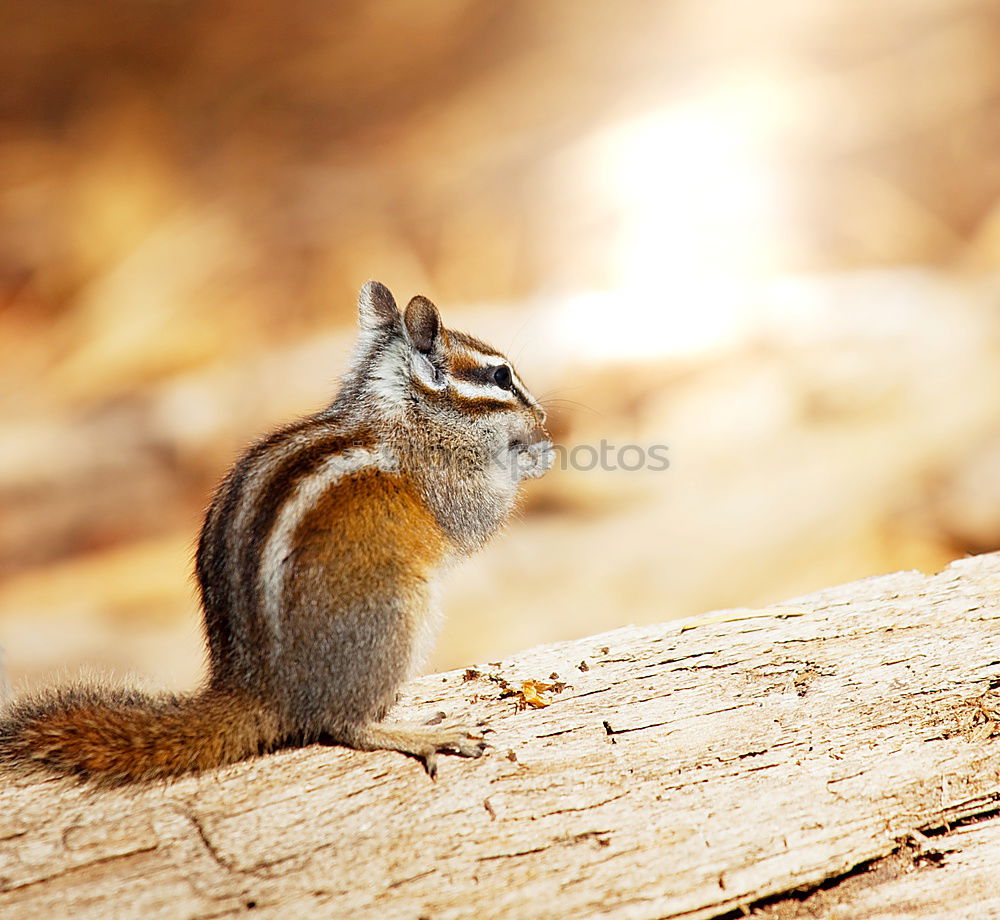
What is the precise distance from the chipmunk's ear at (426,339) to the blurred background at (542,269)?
184 centimetres

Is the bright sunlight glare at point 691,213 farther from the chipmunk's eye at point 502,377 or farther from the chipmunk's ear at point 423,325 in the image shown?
the chipmunk's ear at point 423,325

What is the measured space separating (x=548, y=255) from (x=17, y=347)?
2.42 m

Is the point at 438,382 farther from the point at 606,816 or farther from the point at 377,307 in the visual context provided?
the point at 606,816

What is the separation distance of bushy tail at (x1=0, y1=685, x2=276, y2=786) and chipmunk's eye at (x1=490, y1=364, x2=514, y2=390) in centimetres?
106

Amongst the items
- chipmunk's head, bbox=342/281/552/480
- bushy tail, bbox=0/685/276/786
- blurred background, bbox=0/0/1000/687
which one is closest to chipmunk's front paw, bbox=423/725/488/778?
bushy tail, bbox=0/685/276/786

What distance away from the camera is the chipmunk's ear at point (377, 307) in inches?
109

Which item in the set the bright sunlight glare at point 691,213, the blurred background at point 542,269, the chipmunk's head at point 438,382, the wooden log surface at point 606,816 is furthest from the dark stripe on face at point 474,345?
the bright sunlight glare at point 691,213

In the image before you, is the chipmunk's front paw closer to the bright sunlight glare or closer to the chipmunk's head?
the chipmunk's head

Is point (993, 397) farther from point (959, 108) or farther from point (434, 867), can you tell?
point (434, 867)

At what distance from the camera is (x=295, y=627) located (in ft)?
6.94

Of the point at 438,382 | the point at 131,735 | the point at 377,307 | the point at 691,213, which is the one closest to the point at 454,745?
the point at 131,735

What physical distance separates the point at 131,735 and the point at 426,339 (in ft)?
3.88

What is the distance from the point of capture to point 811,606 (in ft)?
9.30

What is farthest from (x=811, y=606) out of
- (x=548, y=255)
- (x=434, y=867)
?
(x=548, y=255)
